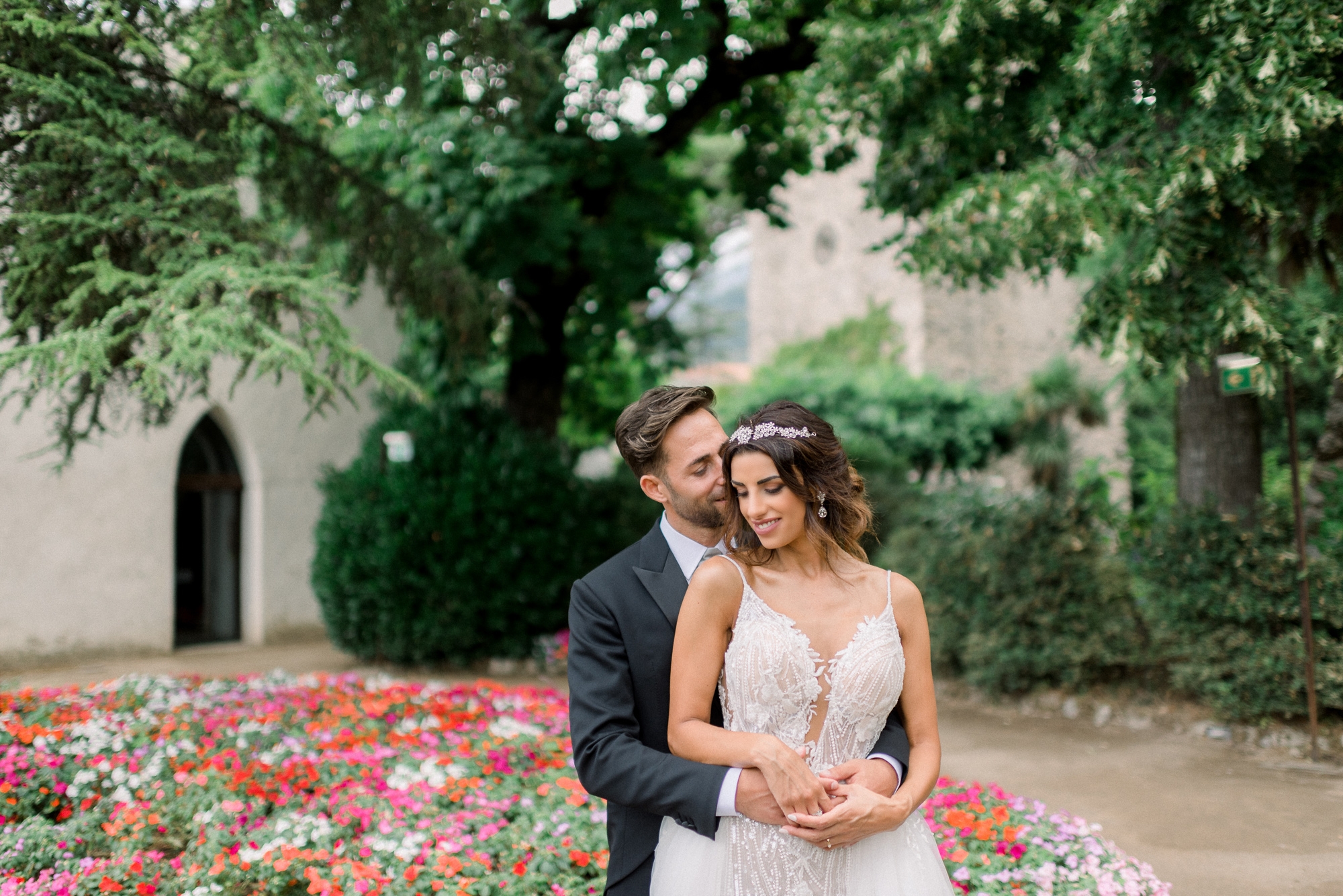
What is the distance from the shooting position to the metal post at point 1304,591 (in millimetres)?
6180

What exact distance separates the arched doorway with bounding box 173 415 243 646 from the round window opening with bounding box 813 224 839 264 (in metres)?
16.5

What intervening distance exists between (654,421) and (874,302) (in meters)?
21.2

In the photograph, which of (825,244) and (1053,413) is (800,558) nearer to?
(1053,413)

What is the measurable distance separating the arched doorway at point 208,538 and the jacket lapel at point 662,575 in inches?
431

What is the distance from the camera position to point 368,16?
6.39 m

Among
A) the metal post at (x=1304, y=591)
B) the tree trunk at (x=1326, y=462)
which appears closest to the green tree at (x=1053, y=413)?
the tree trunk at (x=1326, y=462)

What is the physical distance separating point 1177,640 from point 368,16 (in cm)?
724

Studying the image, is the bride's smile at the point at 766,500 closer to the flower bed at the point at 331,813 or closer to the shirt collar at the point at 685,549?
the shirt collar at the point at 685,549

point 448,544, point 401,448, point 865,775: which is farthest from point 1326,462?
point 401,448

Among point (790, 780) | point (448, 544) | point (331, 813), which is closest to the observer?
point (790, 780)

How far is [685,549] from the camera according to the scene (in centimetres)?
248

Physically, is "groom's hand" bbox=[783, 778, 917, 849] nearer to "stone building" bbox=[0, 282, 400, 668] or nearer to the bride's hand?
the bride's hand

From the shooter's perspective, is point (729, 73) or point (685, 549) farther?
point (729, 73)

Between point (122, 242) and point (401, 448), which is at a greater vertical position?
point (122, 242)
